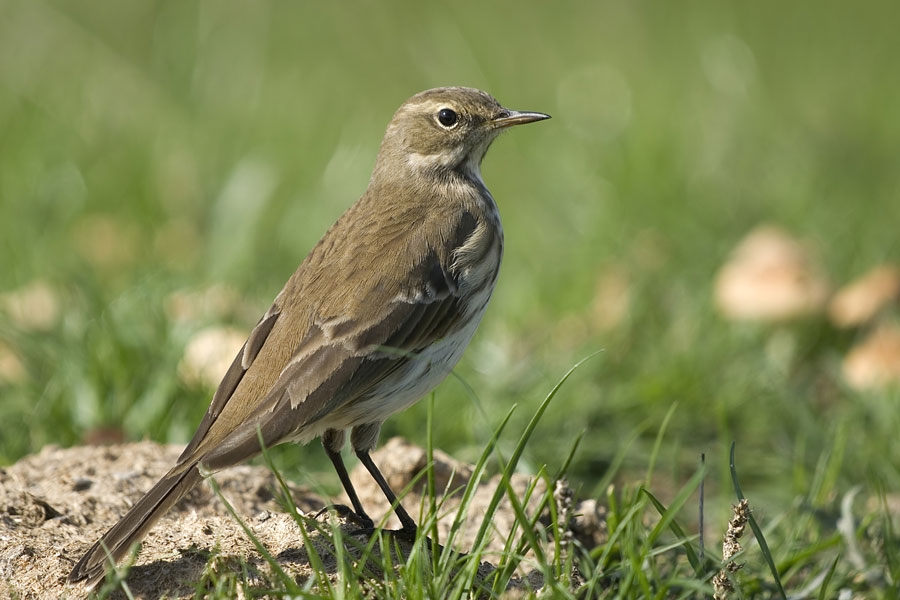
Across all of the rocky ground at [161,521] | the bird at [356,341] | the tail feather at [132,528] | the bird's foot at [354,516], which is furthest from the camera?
the bird's foot at [354,516]

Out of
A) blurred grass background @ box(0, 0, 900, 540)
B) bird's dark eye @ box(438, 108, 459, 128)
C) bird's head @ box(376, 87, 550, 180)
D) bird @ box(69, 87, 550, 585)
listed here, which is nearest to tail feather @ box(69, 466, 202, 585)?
bird @ box(69, 87, 550, 585)

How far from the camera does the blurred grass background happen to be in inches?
234

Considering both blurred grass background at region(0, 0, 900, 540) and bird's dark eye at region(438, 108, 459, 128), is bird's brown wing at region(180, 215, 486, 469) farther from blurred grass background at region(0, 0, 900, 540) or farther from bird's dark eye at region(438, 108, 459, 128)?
blurred grass background at region(0, 0, 900, 540)

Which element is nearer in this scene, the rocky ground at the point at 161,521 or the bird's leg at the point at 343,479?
the rocky ground at the point at 161,521

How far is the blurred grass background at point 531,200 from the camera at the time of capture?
5938 mm

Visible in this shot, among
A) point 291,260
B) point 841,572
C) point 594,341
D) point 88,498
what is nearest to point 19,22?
point 291,260

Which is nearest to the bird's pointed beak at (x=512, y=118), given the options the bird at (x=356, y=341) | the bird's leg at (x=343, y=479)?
the bird at (x=356, y=341)

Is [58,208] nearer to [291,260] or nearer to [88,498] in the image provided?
[291,260]

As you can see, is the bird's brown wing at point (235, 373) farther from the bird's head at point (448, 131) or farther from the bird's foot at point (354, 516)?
the bird's head at point (448, 131)

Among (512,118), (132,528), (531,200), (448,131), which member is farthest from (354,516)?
(531,200)

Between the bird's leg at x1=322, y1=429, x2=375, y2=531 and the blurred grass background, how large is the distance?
0.78 m

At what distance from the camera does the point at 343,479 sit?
15.1ft

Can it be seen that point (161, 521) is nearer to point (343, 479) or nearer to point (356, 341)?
point (343, 479)

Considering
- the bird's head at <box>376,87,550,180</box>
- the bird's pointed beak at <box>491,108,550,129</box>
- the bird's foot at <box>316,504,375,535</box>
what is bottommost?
the bird's foot at <box>316,504,375,535</box>
